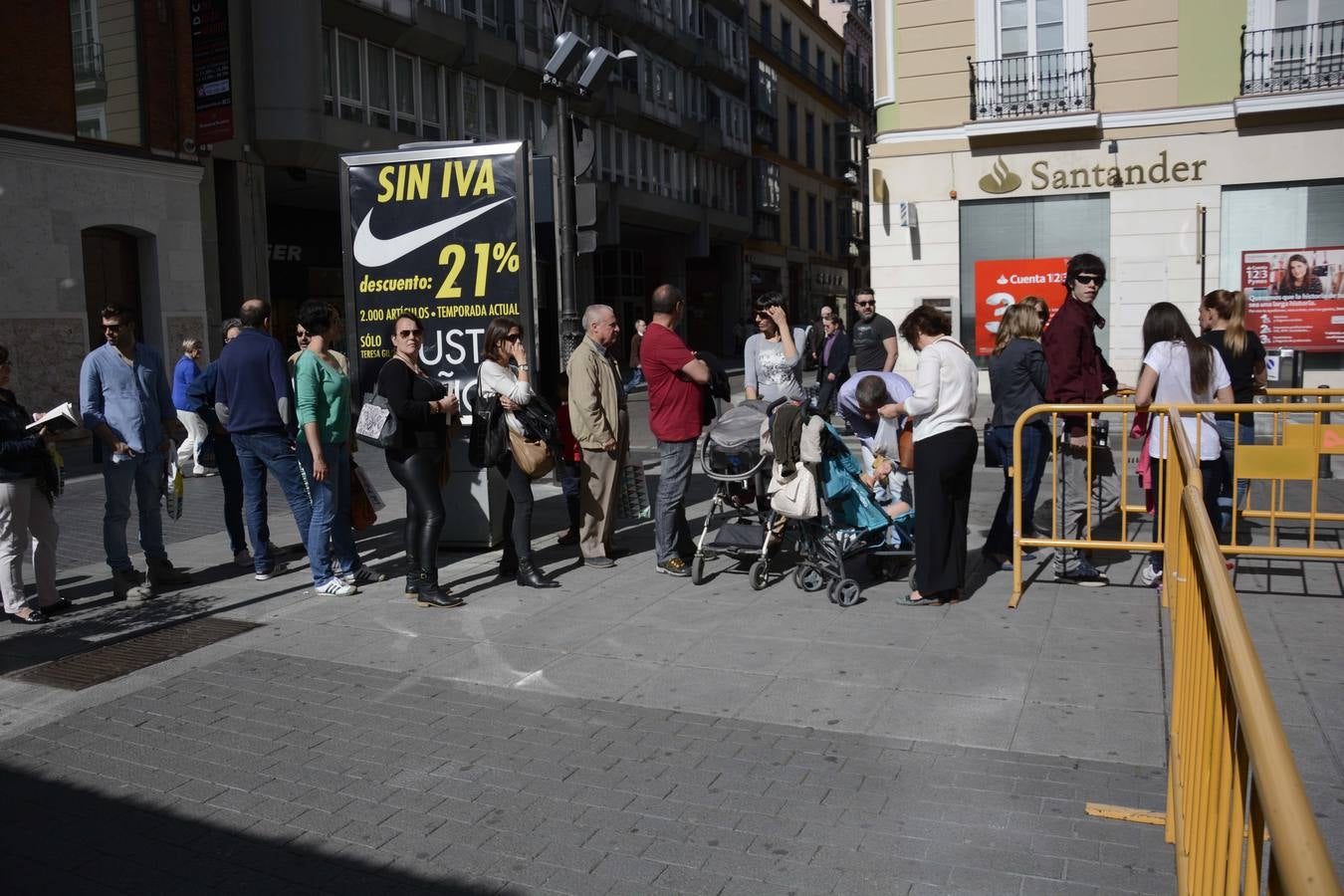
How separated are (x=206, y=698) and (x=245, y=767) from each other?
3.33 feet

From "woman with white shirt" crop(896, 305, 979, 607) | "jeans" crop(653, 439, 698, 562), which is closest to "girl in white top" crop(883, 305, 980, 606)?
"woman with white shirt" crop(896, 305, 979, 607)

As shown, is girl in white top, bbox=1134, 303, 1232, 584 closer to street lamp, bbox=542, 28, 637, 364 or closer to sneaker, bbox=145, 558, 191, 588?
street lamp, bbox=542, 28, 637, 364

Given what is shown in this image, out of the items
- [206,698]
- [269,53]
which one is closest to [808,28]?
[269,53]

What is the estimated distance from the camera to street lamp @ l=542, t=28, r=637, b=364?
1161 centimetres

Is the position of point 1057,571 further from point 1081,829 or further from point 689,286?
point 689,286

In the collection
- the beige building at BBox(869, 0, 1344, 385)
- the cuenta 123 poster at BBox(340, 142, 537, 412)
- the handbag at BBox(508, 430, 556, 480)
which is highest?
the beige building at BBox(869, 0, 1344, 385)

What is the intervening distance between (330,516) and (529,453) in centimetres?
135

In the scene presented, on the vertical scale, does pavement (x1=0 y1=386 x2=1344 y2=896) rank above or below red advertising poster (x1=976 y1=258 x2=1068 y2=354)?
below

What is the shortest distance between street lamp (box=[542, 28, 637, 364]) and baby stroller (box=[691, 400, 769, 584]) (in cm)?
445

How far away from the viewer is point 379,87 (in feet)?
83.0

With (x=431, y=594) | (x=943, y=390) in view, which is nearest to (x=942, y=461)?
(x=943, y=390)

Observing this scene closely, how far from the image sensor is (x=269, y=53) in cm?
2216

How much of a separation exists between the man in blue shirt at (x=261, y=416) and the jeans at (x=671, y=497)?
225 cm

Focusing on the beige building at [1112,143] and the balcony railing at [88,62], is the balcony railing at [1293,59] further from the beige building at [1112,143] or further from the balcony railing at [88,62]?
the balcony railing at [88,62]
